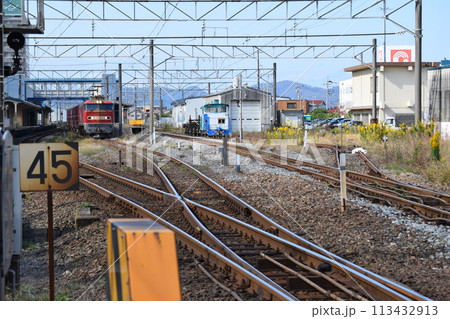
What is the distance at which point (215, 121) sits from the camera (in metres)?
42.6

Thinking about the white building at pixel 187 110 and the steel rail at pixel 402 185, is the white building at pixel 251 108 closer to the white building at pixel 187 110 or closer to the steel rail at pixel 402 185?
the white building at pixel 187 110

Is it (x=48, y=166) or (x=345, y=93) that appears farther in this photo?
(x=345, y=93)

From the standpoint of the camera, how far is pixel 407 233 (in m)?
9.15

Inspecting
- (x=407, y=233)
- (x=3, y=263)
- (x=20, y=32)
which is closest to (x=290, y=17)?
(x=20, y=32)

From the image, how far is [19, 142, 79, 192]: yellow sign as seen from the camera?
18.9ft

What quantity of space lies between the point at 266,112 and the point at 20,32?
35.6 metres

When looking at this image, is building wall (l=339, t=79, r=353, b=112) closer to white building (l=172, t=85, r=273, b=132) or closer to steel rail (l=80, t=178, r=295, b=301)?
white building (l=172, t=85, r=273, b=132)

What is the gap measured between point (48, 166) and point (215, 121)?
121ft

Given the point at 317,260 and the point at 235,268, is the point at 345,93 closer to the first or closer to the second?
the point at 317,260

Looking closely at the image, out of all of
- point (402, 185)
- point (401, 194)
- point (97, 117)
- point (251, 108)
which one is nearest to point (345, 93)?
point (251, 108)

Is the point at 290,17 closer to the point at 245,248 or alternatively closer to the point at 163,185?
the point at 163,185

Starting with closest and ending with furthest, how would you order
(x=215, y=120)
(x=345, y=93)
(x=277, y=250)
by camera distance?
(x=277, y=250) < (x=215, y=120) < (x=345, y=93)

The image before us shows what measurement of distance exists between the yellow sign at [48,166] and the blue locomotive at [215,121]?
36451mm

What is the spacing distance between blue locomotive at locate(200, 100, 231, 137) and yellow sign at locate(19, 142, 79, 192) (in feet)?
120
